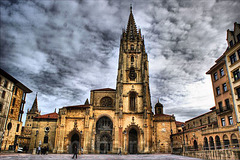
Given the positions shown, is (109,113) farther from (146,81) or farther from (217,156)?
(217,156)

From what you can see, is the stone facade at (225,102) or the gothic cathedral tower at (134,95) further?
the gothic cathedral tower at (134,95)

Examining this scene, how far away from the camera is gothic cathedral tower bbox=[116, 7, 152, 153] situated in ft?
117

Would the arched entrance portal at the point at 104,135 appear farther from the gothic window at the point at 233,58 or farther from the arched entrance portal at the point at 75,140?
the gothic window at the point at 233,58

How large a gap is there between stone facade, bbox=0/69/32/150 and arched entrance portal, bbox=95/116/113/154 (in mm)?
14833

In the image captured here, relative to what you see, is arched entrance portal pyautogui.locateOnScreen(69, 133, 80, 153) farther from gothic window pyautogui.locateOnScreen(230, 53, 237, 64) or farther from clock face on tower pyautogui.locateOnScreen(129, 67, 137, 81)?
gothic window pyautogui.locateOnScreen(230, 53, 237, 64)

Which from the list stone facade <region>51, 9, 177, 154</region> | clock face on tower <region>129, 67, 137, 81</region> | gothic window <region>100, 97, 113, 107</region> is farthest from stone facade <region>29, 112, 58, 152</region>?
clock face on tower <region>129, 67, 137, 81</region>

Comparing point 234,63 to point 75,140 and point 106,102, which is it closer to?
point 106,102

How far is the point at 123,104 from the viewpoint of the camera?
3809 centimetres

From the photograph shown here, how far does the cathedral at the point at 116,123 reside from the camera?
1355 inches

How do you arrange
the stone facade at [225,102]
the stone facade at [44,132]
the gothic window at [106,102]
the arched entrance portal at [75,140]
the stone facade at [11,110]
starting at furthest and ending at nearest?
the gothic window at [106,102] < the stone facade at [44,132] < the arched entrance portal at [75,140] < the stone facade at [11,110] < the stone facade at [225,102]

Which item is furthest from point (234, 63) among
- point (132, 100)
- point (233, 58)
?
point (132, 100)

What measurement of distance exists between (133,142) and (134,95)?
9.96 metres

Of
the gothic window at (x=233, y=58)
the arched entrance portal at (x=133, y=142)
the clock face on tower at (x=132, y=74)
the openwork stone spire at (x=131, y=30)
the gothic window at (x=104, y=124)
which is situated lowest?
the arched entrance portal at (x=133, y=142)

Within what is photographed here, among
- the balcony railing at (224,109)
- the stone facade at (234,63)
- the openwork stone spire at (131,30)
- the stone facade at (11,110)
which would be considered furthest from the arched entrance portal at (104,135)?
the stone facade at (234,63)
